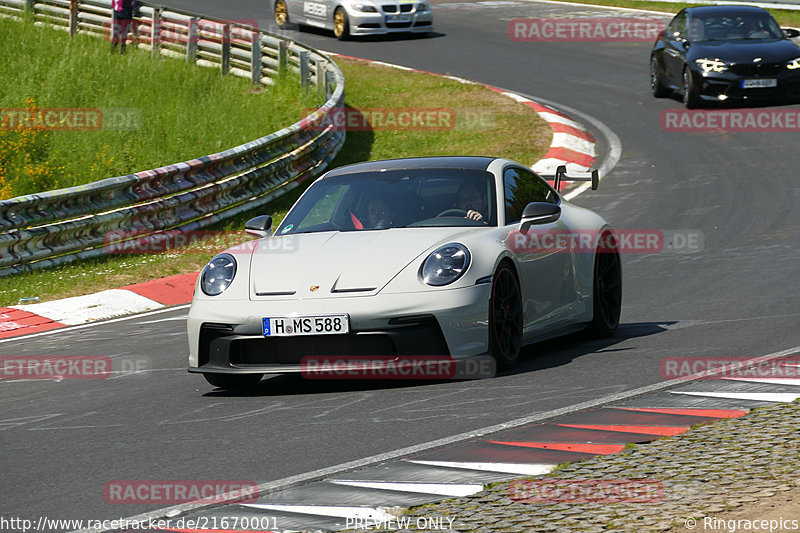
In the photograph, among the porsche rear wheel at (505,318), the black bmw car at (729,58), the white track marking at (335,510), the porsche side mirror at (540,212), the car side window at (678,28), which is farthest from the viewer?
the car side window at (678,28)

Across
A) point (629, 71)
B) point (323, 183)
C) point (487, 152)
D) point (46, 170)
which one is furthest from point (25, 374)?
point (629, 71)

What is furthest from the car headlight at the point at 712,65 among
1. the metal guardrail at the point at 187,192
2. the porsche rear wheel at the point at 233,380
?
the porsche rear wheel at the point at 233,380

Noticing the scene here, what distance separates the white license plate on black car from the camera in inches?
295

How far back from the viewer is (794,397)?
275 inches

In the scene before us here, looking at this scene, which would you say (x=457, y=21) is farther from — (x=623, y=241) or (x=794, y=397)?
(x=794, y=397)

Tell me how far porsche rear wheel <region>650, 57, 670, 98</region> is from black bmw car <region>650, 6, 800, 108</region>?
9cm

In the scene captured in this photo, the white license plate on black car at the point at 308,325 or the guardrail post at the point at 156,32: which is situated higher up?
the white license plate on black car at the point at 308,325

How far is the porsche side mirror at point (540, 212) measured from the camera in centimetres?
841

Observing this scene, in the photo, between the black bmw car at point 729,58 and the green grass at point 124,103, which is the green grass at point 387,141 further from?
the black bmw car at point 729,58

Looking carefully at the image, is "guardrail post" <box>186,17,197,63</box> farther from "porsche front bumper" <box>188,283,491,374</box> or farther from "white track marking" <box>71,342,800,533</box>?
"white track marking" <box>71,342,800,533</box>

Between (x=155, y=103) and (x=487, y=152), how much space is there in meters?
5.82

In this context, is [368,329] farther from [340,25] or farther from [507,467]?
[340,25]

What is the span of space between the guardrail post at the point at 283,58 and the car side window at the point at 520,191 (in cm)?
1446

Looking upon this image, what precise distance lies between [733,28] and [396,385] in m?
15.2
